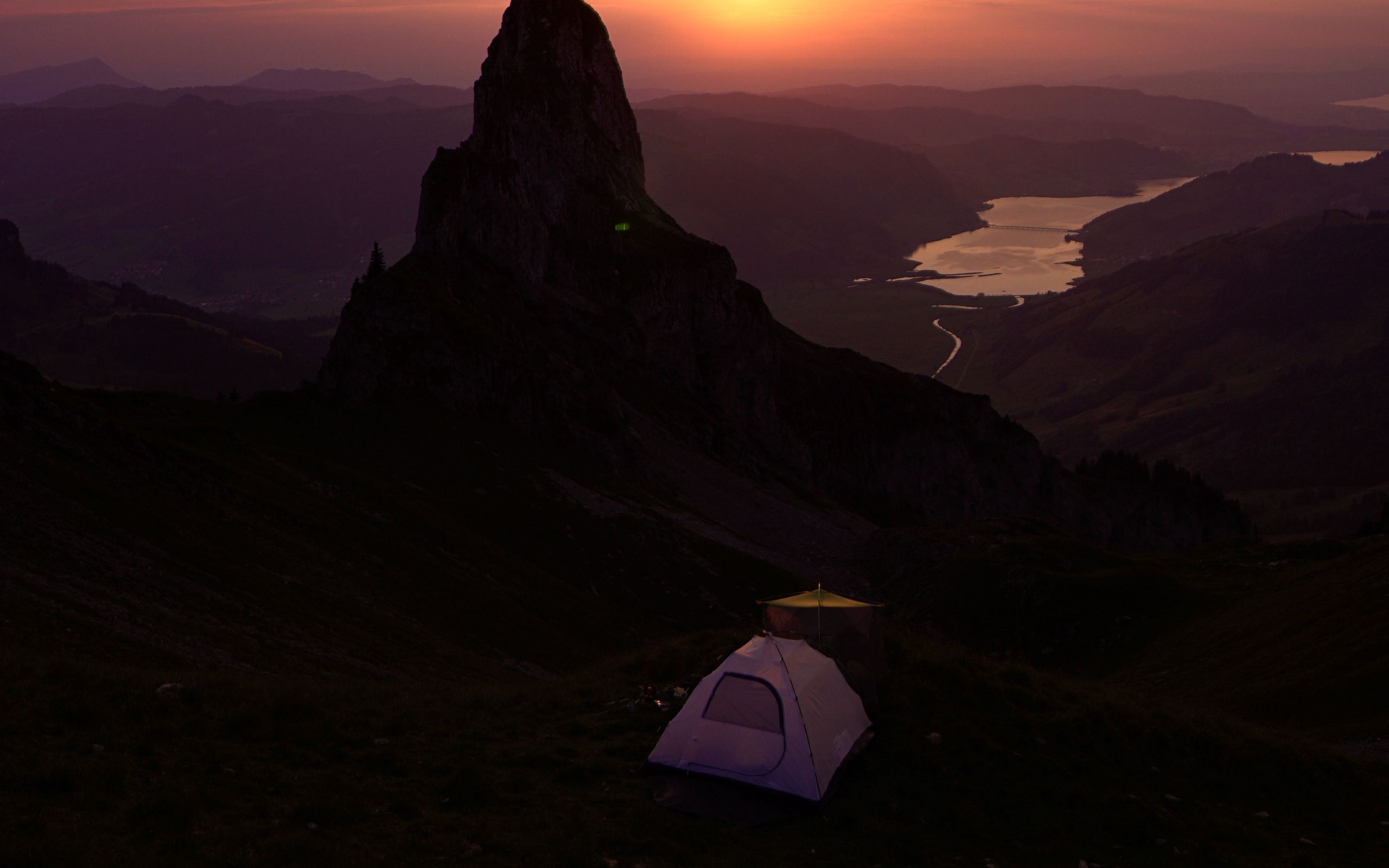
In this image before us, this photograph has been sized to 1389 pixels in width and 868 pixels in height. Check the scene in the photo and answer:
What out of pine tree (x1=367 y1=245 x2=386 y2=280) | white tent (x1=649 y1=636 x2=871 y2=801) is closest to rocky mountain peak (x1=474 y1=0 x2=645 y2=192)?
pine tree (x1=367 y1=245 x2=386 y2=280)

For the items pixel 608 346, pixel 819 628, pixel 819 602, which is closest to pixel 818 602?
pixel 819 602

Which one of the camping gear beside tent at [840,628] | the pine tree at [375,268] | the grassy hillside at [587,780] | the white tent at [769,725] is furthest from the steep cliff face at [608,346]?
the white tent at [769,725]

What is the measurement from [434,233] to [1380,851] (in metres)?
99.8

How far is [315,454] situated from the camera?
72562 millimetres

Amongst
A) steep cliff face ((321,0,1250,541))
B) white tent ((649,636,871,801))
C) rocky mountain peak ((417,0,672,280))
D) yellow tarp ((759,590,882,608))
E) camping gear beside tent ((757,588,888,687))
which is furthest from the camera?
rocky mountain peak ((417,0,672,280))

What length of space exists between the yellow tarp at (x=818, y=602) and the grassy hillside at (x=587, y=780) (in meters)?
2.20

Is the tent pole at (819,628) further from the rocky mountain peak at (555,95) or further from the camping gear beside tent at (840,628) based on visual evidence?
the rocky mountain peak at (555,95)

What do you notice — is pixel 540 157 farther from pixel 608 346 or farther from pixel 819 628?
pixel 819 628

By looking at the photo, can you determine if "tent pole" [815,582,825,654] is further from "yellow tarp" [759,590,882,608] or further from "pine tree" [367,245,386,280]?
"pine tree" [367,245,386,280]

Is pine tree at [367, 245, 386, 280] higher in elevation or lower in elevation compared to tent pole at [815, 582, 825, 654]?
higher

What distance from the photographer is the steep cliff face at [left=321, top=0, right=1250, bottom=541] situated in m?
→ 89.2

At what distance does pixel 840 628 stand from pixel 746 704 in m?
4.52

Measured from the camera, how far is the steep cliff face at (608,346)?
89.2m

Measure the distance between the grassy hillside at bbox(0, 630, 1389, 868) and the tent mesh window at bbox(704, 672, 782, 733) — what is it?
2.11 meters
